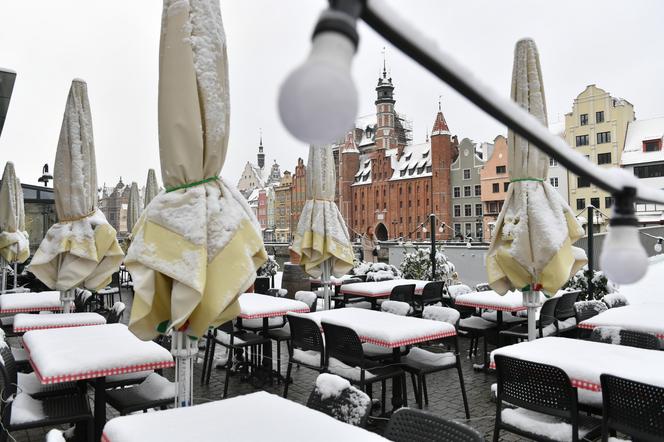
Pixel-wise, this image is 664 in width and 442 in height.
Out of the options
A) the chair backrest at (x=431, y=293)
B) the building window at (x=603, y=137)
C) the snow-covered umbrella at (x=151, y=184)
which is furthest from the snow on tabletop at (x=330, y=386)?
the building window at (x=603, y=137)

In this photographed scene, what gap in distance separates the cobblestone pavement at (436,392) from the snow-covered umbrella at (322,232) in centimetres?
157

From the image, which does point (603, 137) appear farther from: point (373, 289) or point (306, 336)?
point (306, 336)

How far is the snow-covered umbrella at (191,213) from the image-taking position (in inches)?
107

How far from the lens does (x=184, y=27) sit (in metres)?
2.86

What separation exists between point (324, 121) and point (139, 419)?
249 cm

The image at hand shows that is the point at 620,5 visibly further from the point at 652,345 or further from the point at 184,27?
the point at 652,345

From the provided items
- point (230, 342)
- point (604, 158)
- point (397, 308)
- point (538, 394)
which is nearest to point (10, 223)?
point (230, 342)

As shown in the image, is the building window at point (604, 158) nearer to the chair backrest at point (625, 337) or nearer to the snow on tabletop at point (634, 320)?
the snow on tabletop at point (634, 320)

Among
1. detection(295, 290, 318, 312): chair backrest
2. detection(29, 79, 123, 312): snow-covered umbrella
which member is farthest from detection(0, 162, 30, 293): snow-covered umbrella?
detection(295, 290, 318, 312): chair backrest

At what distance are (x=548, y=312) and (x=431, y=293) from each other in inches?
93.4

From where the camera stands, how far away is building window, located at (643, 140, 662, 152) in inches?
1505

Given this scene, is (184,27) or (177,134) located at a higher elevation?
(184,27)

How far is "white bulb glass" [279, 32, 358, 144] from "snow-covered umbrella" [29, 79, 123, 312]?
18.7 feet

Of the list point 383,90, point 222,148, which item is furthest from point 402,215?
point 222,148
